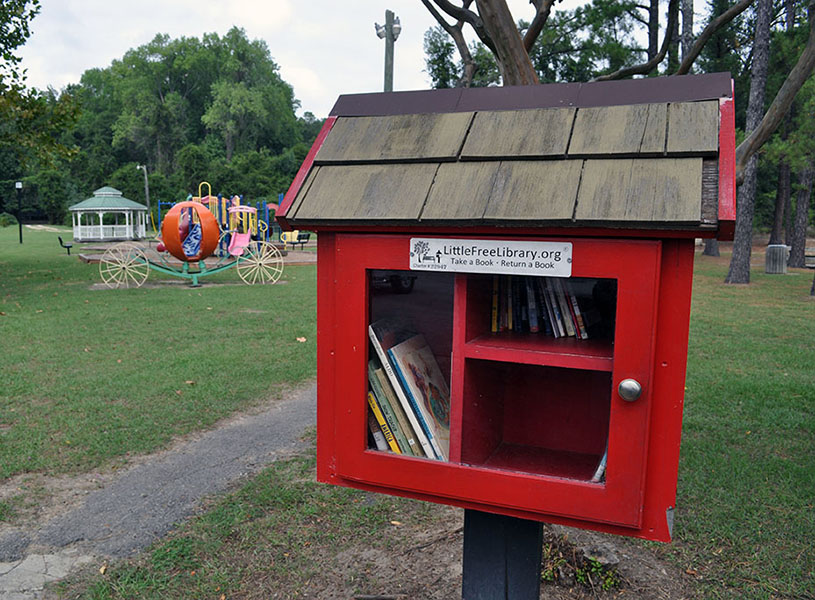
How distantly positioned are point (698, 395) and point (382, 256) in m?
5.16

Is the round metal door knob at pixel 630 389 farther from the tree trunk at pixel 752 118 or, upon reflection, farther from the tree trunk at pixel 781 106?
the tree trunk at pixel 752 118

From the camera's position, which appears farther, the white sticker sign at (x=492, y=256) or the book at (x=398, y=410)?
the book at (x=398, y=410)

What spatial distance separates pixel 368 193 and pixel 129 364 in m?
6.19

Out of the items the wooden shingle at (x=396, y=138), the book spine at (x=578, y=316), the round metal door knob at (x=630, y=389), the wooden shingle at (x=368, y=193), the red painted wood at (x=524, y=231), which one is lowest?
the round metal door knob at (x=630, y=389)

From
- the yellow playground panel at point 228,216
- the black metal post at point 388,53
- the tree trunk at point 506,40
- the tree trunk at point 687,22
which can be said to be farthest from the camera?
the yellow playground panel at point 228,216

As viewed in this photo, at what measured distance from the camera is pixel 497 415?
7.06 feet

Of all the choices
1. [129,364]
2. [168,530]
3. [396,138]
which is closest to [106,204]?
[129,364]

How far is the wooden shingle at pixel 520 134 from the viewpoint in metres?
1.71

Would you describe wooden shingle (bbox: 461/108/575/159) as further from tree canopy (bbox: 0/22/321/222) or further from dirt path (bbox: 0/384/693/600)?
tree canopy (bbox: 0/22/321/222)

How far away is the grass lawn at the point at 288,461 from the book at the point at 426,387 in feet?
4.79

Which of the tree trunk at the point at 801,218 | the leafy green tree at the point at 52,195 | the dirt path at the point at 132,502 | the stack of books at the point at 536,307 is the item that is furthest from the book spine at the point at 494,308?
the leafy green tree at the point at 52,195

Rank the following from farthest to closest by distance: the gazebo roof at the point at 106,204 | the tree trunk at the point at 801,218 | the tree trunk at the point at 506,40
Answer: the gazebo roof at the point at 106,204 → the tree trunk at the point at 801,218 → the tree trunk at the point at 506,40

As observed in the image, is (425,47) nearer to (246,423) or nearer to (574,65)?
(574,65)

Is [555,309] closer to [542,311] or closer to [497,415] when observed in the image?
[542,311]
